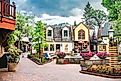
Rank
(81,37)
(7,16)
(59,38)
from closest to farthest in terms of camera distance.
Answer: (7,16) < (59,38) < (81,37)

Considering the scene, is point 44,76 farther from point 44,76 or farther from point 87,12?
point 87,12

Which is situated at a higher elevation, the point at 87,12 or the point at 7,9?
the point at 87,12

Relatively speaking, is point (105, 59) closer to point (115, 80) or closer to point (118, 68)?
point (118, 68)

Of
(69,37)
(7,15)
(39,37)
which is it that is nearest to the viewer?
(7,15)

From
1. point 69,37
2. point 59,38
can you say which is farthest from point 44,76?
point 69,37

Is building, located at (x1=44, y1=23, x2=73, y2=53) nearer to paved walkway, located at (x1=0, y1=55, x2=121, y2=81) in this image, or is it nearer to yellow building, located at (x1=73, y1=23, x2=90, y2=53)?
yellow building, located at (x1=73, y1=23, x2=90, y2=53)

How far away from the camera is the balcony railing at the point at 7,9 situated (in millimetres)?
18406

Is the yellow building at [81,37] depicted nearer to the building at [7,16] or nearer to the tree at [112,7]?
the tree at [112,7]

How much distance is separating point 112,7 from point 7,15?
2302 cm

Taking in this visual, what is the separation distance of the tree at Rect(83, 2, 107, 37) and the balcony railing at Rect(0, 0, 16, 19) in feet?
266

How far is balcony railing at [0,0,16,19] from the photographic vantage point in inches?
725

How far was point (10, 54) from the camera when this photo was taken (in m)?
25.0

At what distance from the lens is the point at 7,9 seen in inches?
793

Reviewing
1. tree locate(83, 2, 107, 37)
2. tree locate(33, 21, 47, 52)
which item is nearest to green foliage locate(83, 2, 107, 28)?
tree locate(83, 2, 107, 37)
